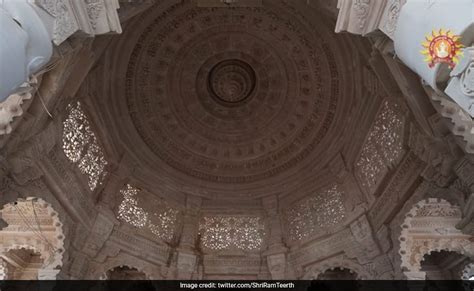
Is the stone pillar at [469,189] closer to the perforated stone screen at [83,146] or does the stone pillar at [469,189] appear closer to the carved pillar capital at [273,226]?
the carved pillar capital at [273,226]

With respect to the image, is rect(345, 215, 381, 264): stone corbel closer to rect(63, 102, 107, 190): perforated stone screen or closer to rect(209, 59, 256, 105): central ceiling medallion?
rect(209, 59, 256, 105): central ceiling medallion

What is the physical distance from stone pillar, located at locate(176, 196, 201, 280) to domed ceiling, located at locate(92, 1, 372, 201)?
51 cm

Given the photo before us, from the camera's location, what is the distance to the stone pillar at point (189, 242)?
1180 cm

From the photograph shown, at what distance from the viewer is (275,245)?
40.0ft

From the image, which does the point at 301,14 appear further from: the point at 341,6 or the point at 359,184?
the point at 341,6

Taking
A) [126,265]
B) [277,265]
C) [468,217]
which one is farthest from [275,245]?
[468,217]

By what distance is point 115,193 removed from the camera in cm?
1160

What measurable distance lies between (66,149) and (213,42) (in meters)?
5.62

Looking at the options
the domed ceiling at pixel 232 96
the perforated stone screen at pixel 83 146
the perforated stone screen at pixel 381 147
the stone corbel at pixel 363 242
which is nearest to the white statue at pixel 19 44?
the perforated stone screen at pixel 83 146

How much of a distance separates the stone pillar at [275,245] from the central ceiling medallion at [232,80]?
11.2 feet

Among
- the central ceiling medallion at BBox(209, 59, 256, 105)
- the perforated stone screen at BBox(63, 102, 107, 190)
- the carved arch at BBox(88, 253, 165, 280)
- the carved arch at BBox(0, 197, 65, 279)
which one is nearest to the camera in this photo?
the carved arch at BBox(0, 197, 65, 279)

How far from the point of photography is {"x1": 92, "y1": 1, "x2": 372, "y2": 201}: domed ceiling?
12.1 meters

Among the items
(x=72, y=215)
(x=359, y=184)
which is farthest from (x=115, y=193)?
(x=359, y=184)

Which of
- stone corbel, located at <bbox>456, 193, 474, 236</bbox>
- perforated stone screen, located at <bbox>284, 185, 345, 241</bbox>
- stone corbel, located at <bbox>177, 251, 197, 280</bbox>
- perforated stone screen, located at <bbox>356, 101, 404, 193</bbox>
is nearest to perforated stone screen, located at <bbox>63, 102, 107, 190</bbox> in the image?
stone corbel, located at <bbox>177, 251, 197, 280</bbox>
